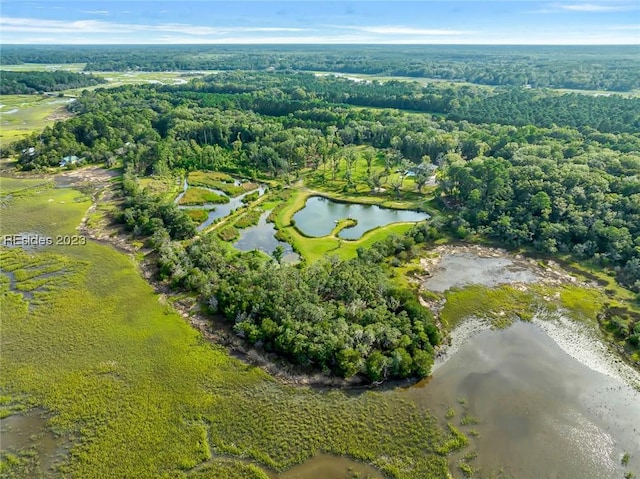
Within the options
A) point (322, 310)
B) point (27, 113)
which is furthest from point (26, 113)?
point (322, 310)

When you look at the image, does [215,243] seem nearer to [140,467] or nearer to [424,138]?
[140,467]

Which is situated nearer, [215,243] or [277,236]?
[215,243]

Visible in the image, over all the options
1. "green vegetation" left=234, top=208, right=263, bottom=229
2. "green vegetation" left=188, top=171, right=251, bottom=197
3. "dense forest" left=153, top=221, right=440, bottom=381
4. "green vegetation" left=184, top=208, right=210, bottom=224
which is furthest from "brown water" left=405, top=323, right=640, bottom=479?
"green vegetation" left=188, top=171, right=251, bottom=197

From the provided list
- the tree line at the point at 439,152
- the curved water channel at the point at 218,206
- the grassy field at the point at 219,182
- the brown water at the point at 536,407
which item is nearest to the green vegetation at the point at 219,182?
the grassy field at the point at 219,182

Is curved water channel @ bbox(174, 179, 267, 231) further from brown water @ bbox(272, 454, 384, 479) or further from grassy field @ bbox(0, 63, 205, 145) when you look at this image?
grassy field @ bbox(0, 63, 205, 145)

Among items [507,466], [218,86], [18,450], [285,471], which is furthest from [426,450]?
[218,86]

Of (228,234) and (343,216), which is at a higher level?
(343,216)

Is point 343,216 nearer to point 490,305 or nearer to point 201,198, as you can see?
point 201,198
